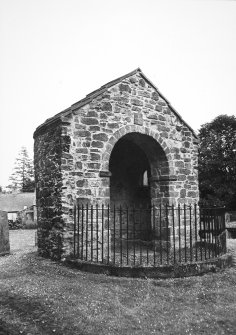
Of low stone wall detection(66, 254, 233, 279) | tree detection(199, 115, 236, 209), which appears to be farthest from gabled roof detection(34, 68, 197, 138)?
tree detection(199, 115, 236, 209)

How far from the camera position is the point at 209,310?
4.67m

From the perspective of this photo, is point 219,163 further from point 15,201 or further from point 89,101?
point 15,201

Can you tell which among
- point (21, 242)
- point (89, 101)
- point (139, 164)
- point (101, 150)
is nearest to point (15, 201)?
point (21, 242)

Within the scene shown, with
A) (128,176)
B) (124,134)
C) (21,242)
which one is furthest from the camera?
(21,242)

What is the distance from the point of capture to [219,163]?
2611 centimetres

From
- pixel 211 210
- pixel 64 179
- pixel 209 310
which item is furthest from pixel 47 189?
pixel 209 310

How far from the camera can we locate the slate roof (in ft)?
116

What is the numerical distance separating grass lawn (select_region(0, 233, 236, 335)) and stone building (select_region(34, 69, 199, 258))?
1.56 metres

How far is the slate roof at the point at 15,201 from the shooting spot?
35.5 metres

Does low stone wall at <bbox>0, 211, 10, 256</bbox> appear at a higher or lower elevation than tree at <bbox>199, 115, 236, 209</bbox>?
lower

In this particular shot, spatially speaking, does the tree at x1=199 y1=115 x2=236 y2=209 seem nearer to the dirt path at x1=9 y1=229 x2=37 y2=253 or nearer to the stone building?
the dirt path at x1=9 y1=229 x2=37 y2=253

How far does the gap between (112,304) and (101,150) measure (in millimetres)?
3844

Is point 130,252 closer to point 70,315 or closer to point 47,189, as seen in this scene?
point 47,189

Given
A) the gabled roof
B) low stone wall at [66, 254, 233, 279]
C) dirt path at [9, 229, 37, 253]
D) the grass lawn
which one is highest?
the gabled roof
